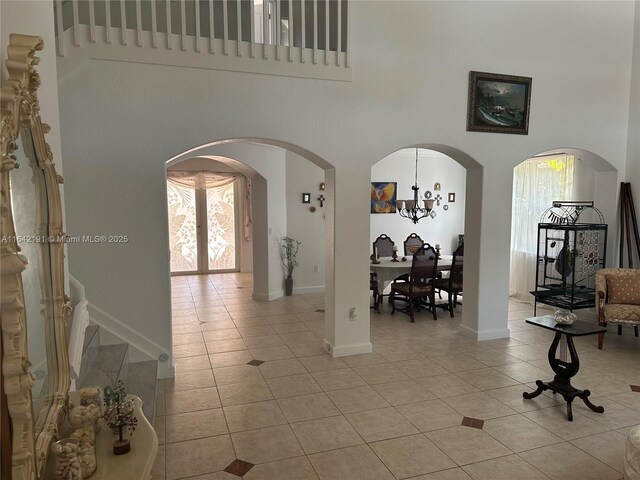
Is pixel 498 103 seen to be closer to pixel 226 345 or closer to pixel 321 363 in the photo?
pixel 321 363

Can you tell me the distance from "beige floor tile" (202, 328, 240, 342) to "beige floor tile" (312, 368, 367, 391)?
5.42 ft

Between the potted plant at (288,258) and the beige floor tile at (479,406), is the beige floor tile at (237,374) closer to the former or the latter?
the beige floor tile at (479,406)

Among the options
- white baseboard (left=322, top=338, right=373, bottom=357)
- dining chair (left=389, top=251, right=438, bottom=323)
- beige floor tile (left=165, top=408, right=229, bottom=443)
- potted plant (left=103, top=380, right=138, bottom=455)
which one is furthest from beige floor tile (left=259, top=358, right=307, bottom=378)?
potted plant (left=103, top=380, right=138, bottom=455)

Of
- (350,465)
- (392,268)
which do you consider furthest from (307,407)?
(392,268)

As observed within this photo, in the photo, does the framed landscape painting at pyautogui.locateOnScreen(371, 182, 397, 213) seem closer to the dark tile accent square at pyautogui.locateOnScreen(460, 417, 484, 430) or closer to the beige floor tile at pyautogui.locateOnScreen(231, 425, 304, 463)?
the dark tile accent square at pyautogui.locateOnScreen(460, 417, 484, 430)

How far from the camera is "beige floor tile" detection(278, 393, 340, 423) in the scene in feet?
11.7

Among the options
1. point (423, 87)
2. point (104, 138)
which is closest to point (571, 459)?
point (423, 87)

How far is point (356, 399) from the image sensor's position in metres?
3.87

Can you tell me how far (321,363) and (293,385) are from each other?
604 mm

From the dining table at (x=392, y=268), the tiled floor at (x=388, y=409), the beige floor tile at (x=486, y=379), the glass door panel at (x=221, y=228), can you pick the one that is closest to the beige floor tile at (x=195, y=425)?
the tiled floor at (x=388, y=409)

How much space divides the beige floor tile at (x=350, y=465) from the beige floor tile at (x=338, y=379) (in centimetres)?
103

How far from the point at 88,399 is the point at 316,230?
667cm

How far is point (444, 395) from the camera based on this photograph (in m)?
3.95

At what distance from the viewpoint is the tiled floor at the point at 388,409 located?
2918mm
